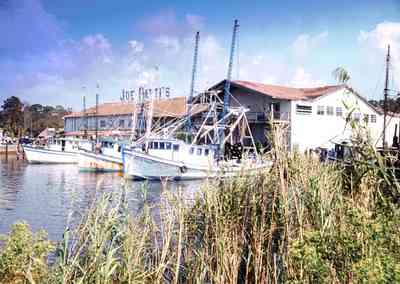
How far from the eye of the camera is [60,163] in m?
42.7

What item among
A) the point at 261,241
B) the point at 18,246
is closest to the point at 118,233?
the point at 18,246

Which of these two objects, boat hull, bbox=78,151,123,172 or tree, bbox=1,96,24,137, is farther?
tree, bbox=1,96,24,137

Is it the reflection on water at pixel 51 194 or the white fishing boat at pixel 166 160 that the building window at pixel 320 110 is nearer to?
the white fishing boat at pixel 166 160

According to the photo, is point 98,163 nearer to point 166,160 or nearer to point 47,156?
point 166,160

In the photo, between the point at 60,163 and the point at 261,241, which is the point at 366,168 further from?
the point at 60,163

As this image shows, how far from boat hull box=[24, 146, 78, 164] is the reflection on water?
24.6 ft

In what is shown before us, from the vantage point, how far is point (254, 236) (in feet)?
19.6

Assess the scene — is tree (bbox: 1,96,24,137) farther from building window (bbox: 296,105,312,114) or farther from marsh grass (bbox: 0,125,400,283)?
marsh grass (bbox: 0,125,400,283)

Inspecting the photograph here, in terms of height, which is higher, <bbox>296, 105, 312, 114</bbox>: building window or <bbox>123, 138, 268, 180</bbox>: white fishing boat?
<bbox>296, 105, 312, 114</bbox>: building window

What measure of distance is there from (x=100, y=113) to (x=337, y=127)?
30.7 meters

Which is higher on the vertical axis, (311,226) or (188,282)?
(311,226)

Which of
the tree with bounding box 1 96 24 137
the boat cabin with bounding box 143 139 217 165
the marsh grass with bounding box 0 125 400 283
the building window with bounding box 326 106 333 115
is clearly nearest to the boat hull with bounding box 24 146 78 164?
the boat cabin with bounding box 143 139 217 165

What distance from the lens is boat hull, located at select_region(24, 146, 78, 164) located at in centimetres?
4256

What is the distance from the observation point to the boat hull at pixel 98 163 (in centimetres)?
3484
